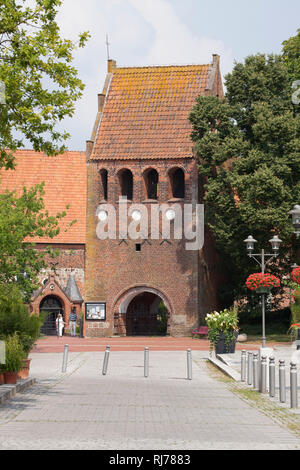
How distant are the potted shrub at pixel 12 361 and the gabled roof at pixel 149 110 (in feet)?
99.6

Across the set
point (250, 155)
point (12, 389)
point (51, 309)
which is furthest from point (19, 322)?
point (51, 309)

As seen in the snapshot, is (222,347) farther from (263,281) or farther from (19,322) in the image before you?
(19,322)

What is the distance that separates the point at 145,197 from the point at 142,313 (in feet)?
26.7

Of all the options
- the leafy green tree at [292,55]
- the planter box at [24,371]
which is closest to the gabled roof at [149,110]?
the leafy green tree at [292,55]

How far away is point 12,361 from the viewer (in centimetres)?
1750

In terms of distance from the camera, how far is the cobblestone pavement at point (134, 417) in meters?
10.2

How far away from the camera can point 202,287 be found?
156ft

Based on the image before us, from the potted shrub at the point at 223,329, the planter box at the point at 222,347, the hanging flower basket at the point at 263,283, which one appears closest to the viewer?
the hanging flower basket at the point at 263,283

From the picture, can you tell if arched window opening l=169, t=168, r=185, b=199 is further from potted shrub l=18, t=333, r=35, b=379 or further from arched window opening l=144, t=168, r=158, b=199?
potted shrub l=18, t=333, r=35, b=379

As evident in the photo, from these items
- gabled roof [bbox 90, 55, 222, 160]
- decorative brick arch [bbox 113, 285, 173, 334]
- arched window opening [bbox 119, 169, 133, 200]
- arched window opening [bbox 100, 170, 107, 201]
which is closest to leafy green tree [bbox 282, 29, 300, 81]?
gabled roof [bbox 90, 55, 222, 160]

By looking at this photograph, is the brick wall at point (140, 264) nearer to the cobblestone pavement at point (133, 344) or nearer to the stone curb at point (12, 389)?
the cobblestone pavement at point (133, 344)

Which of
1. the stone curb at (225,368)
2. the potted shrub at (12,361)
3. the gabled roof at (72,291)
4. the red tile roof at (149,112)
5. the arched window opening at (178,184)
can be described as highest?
the red tile roof at (149,112)

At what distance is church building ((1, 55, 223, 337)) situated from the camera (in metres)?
46.7

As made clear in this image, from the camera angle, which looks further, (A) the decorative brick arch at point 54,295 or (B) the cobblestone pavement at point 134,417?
(A) the decorative brick arch at point 54,295
